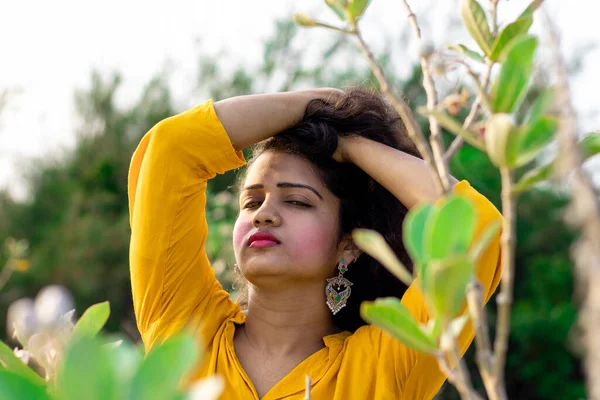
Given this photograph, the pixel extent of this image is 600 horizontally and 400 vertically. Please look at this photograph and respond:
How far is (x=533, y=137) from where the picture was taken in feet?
1.42

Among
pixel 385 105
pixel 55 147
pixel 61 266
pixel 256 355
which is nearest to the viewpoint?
pixel 256 355

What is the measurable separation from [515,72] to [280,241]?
1.10 meters

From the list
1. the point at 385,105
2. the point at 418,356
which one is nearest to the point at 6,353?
the point at 418,356

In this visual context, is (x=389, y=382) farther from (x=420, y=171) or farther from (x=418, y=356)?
(x=420, y=171)

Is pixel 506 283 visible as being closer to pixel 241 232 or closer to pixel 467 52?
pixel 467 52

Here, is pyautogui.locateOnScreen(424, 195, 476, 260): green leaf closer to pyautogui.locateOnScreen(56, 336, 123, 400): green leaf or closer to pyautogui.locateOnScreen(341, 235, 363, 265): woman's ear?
pyautogui.locateOnScreen(56, 336, 123, 400): green leaf

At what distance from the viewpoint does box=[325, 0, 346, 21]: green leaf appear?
59 centimetres

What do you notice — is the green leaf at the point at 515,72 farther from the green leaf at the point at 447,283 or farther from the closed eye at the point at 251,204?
the closed eye at the point at 251,204

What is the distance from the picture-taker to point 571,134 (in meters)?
0.32

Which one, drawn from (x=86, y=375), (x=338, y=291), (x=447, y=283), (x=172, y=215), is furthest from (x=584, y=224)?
(x=338, y=291)

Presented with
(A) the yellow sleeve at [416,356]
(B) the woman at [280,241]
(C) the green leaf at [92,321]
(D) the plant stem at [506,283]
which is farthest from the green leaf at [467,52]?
(B) the woman at [280,241]

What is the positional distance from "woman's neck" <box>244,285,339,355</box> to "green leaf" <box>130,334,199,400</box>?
1305 mm

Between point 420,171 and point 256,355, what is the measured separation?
50cm

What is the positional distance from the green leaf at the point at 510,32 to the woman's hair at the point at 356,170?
3.41 feet
